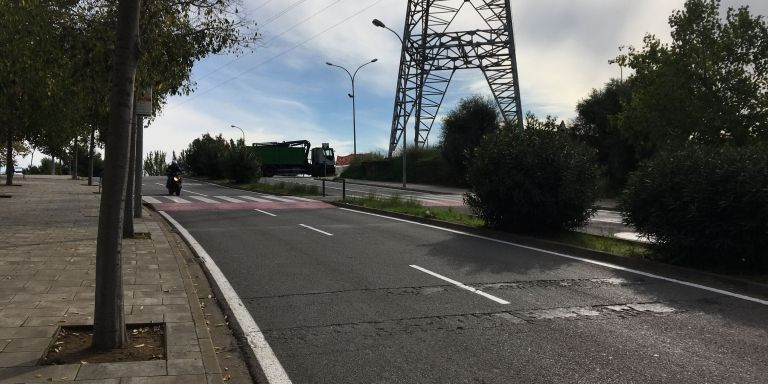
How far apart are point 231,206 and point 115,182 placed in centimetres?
1818

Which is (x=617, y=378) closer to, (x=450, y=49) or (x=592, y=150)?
(x=592, y=150)

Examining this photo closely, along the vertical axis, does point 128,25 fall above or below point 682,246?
above

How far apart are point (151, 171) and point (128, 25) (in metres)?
119

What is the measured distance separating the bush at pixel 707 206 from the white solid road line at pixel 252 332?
6.60 m

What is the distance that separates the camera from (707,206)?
8.95 m

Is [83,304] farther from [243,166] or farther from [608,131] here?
[243,166]

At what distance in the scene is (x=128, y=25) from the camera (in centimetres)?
488

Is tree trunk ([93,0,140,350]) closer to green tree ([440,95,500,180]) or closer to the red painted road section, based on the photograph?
the red painted road section

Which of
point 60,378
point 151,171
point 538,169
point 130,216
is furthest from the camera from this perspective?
point 151,171

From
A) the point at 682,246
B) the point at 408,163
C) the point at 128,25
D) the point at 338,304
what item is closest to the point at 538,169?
the point at 682,246

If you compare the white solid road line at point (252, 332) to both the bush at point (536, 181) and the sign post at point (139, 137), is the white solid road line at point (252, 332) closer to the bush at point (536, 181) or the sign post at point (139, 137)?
the sign post at point (139, 137)

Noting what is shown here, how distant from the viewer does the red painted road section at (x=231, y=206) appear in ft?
71.0

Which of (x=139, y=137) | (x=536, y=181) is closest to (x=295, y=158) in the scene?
(x=139, y=137)

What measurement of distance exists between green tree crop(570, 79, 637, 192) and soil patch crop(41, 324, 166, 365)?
3172 cm
